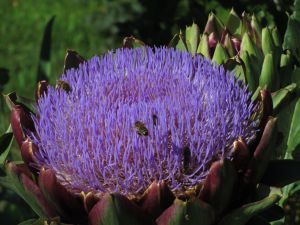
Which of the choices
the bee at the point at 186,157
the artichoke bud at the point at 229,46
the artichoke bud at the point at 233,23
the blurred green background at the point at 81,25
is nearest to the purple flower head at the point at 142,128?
the bee at the point at 186,157

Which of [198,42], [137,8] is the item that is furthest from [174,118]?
[137,8]

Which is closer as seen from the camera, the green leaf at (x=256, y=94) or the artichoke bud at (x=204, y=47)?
the green leaf at (x=256, y=94)

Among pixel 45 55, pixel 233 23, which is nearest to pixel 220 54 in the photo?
pixel 233 23

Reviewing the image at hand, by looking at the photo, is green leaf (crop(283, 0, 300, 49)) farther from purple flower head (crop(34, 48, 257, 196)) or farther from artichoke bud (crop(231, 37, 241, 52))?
purple flower head (crop(34, 48, 257, 196))

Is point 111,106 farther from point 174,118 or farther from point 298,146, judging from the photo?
point 298,146

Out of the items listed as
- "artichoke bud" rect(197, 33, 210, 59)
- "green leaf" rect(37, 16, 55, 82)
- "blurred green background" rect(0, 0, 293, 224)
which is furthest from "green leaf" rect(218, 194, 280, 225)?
"green leaf" rect(37, 16, 55, 82)

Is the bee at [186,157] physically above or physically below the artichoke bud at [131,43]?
below

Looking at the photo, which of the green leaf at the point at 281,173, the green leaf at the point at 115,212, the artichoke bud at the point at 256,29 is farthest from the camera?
the artichoke bud at the point at 256,29

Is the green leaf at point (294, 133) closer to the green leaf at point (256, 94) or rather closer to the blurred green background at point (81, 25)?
the green leaf at point (256, 94)

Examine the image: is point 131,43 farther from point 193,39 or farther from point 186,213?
point 186,213
